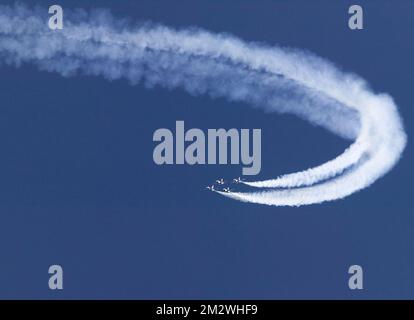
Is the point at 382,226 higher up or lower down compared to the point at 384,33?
lower down

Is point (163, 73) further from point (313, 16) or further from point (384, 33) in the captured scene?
point (384, 33)

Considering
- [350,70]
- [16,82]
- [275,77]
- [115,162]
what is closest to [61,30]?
[16,82]

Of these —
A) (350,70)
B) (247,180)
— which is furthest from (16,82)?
(350,70)
